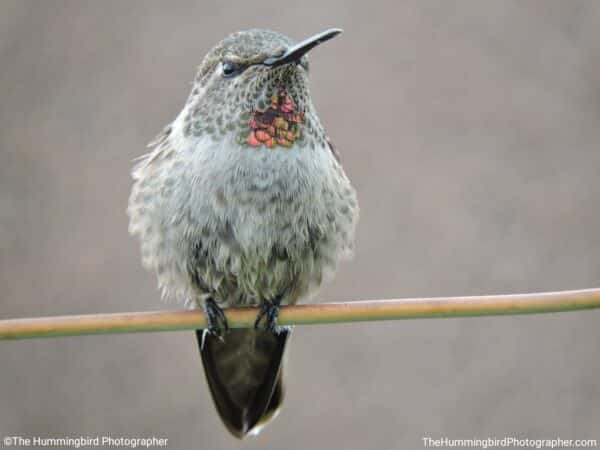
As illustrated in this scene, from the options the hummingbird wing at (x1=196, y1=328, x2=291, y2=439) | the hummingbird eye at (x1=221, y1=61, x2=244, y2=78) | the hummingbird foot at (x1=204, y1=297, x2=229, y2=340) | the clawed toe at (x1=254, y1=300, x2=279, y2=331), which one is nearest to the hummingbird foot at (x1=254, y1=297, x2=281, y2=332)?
the clawed toe at (x1=254, y1=300, x2=279, y2=331)

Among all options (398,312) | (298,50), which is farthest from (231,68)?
(398,312)

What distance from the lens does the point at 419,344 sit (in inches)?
153

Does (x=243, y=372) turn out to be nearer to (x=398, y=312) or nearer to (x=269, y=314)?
(x=269, y=314)

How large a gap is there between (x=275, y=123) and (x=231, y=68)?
0.71 feet

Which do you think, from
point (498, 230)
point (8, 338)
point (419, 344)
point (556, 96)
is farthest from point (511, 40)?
point (8, 338)

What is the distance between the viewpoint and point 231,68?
8.70 feet

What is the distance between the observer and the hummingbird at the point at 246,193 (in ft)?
8.48

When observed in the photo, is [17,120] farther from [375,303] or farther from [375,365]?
[375,303]

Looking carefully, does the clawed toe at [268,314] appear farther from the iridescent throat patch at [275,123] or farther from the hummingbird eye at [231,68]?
the hummingbird eye at [231,68]

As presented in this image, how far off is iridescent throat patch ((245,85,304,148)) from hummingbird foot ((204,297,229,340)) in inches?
21.1

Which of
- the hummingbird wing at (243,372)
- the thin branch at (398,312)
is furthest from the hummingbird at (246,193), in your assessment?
the thin branch at (398,312)

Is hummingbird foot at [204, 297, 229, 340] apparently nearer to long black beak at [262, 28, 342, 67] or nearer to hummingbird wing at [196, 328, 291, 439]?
hummingbird wing at [196, 328, 291, 439]

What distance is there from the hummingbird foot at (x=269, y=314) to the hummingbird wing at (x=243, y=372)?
21 cm

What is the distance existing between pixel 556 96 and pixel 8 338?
10.8 ft
